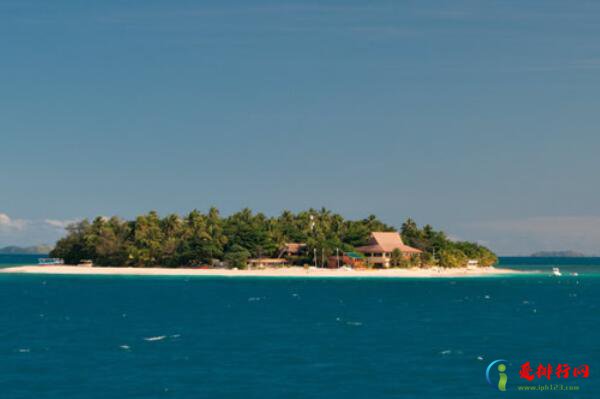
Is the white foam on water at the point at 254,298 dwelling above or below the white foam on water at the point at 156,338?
above

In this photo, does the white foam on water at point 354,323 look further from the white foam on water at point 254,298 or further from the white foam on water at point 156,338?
the white foam on water at point 254,298

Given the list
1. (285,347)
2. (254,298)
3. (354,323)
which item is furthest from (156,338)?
(254,298)

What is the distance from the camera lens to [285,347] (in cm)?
6062
